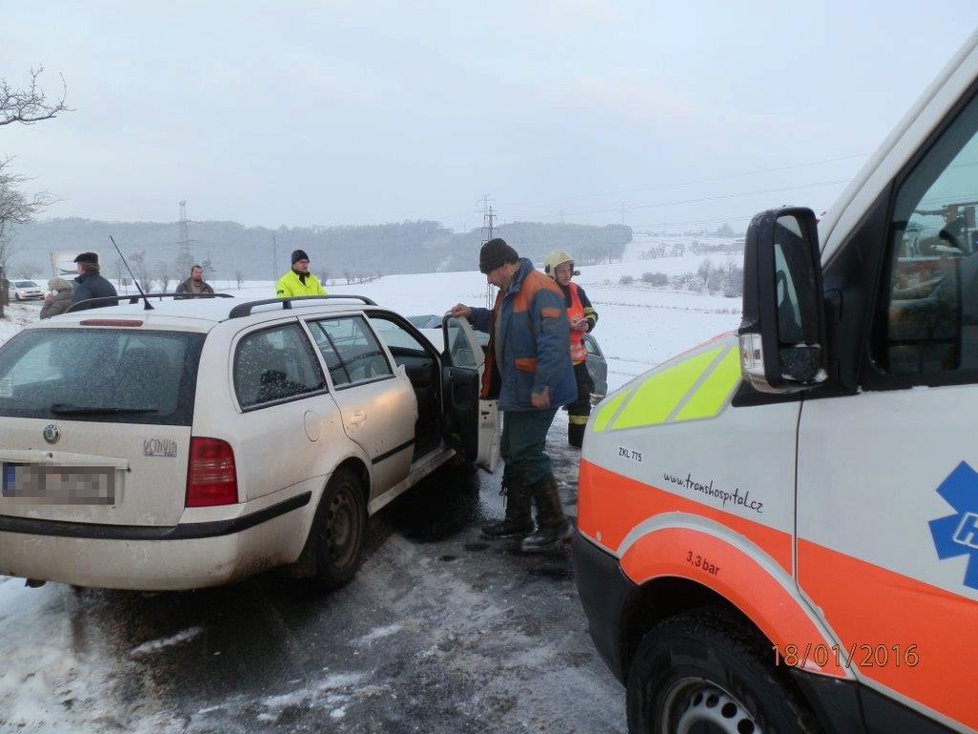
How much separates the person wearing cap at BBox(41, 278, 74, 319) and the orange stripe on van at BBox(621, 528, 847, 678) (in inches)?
282

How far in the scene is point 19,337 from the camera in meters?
3.45

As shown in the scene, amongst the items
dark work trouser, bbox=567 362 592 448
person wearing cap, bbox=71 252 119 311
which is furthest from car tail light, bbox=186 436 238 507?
person wearing cap, bbox=71 252 119 311

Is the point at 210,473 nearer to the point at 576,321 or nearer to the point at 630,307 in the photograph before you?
the point at 576,321

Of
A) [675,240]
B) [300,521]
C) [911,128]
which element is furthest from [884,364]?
[675,240]

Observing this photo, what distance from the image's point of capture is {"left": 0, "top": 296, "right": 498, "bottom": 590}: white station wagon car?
2.95 metres

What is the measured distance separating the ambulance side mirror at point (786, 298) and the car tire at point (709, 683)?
2.28 feet

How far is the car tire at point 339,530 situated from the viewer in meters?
3.59

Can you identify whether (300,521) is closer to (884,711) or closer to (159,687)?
(159,687)

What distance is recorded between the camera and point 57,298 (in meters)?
7.40

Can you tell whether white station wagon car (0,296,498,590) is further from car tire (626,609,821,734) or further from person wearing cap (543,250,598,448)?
person wearing cap (543,250,598,448)

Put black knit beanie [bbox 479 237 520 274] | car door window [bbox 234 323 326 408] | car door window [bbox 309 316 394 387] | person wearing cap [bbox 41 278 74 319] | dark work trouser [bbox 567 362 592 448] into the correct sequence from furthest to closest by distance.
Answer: person wearing cap [bbox 41 278 74 319], dark work trouser [bbox 567 362 592 448], black knit beanie [bbox 479 237 520 274], car door window [bbox 309 316 394 387], car door window [bbox 234 323 326 408]

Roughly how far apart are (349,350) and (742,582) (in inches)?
120

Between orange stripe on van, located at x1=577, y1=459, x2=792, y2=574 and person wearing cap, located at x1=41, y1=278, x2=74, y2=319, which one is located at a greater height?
person wearing cap, located at x1=41, y1=278, x2=74, y2=319

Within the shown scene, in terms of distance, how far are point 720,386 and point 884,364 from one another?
1.59 ft
